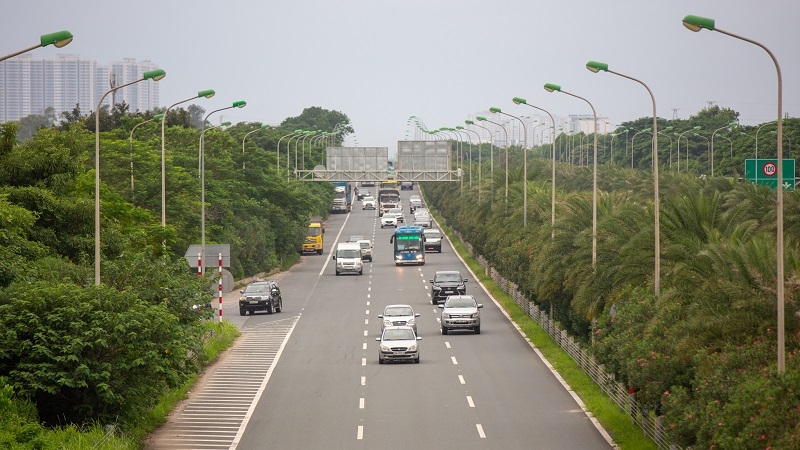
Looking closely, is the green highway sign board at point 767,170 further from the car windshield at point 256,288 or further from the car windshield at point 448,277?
the car windshield at point 256,288

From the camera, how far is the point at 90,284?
3153 cm

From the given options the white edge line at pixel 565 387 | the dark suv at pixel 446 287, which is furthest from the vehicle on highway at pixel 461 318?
the dark suv at pixel 446 287

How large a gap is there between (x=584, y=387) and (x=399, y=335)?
9290mm

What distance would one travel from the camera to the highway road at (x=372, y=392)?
31328 mm

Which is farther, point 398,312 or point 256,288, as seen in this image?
point 256,288

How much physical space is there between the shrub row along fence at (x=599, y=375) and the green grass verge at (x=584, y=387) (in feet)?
0.53

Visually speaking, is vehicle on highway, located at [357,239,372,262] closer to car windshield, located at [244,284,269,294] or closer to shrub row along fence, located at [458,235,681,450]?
shrub row along fence, located at [458,235,681,450]

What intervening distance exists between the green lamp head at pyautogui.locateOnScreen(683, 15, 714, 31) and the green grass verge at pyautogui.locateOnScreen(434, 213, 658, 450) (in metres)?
10.1

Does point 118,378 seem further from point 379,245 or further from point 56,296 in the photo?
point 379,245

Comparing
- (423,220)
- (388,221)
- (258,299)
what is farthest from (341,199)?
(258,299)

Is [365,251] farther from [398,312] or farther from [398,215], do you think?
[398,312]

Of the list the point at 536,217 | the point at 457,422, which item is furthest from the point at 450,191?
the point at 457,422

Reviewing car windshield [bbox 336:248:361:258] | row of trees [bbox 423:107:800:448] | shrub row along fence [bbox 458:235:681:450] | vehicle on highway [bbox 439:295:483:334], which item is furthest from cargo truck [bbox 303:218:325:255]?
vehicle on highway [bbox 439:295:483:334]

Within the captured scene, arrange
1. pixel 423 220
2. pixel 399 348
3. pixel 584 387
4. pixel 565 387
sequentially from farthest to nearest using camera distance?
1. pixel 423 220
2. pixel 399 348
3. pixel 565 387
4. pixel 584 387
